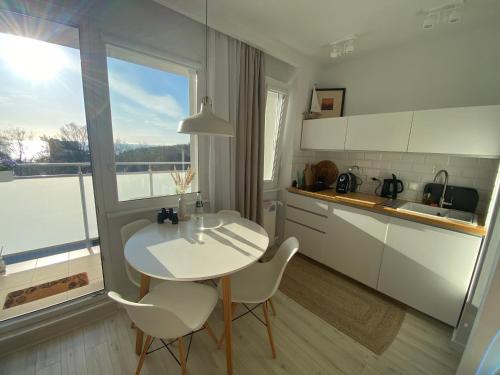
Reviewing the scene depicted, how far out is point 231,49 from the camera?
1972mm

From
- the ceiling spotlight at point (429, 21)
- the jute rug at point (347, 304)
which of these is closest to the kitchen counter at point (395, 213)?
the jute rug at point (347, 304)

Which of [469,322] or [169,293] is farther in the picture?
[469,322]

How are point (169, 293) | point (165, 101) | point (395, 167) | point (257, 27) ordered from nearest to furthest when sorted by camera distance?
point (169, 293) → point (165, 101) → point (257, 27) → point (395, 167)

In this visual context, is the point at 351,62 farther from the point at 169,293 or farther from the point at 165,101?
the point at 169,293

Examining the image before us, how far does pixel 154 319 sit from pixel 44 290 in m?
1.81

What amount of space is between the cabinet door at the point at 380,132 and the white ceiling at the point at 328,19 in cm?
79

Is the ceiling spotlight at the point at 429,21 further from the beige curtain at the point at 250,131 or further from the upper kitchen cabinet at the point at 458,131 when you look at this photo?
the beige curtain at the point at 250,131

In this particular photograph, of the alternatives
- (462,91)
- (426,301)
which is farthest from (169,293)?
(462,91)

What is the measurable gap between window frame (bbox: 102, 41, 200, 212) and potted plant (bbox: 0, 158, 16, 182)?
824 millimetres

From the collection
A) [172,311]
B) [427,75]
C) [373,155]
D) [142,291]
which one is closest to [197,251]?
[172,311]

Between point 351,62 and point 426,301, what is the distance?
2.76 meters

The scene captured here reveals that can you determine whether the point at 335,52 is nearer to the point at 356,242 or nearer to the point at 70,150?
the point at 356,242

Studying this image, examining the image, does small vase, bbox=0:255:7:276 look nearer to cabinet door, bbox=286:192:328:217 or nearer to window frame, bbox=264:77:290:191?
window frame, bbox=264:77:290:191

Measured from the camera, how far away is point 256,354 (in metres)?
1.40
